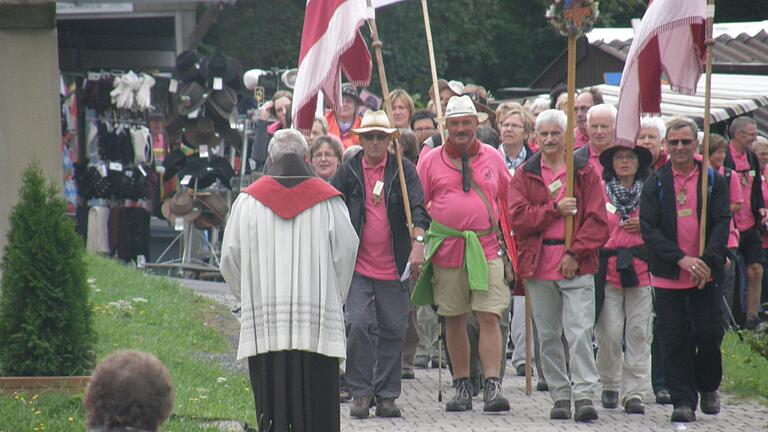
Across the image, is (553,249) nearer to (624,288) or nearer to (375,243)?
(624,288)

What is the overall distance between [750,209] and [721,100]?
1682 mm

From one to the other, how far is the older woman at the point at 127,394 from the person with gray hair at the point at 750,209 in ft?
38.4

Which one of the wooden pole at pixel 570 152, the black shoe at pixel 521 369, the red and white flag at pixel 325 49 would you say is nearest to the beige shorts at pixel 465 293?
the wooden pole at pixel 570 152

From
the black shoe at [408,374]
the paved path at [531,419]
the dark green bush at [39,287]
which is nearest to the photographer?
the dark green bush at [39,287]

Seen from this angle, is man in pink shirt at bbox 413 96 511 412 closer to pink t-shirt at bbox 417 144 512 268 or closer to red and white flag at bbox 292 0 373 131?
pink t-shirt at bbox 417 144 512 268

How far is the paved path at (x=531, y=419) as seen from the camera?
959cm

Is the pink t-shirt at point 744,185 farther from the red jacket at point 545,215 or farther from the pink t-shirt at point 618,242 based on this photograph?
the red jacket at point 545,215

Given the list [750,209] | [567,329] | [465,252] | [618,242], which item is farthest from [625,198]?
[750,209]

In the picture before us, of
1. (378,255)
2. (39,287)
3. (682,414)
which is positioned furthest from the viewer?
(378,255)

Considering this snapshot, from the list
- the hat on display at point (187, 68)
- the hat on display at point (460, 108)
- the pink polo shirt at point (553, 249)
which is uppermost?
the hat on display at point (187, 68)

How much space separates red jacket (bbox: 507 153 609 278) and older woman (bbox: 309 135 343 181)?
5.25ft

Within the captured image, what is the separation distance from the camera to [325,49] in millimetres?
11094

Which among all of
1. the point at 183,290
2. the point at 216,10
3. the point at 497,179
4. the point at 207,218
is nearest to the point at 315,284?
the point at 497,179

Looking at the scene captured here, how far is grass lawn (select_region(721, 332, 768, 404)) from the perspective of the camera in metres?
11.5
